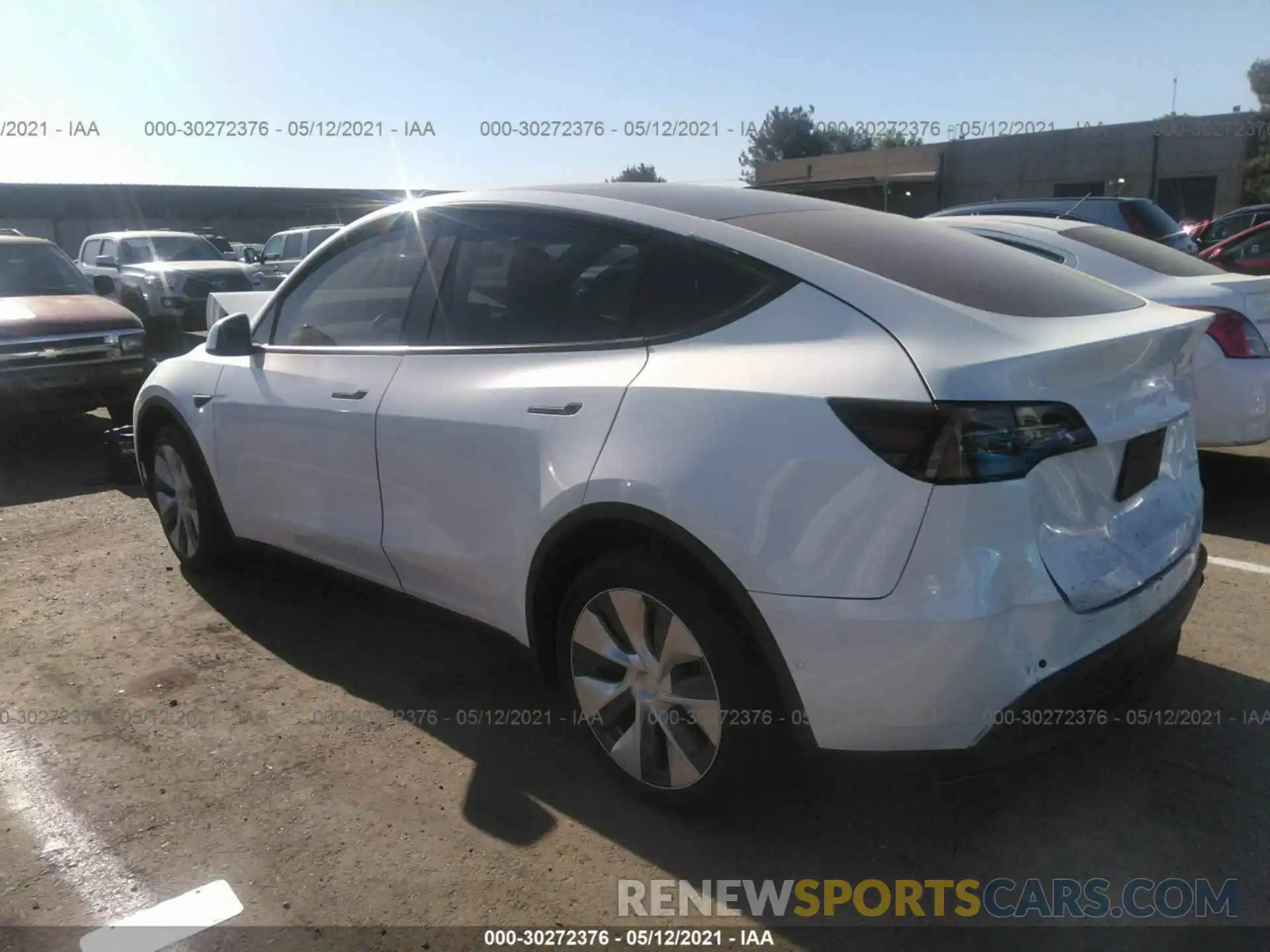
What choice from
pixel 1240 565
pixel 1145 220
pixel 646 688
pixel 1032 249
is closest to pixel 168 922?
pixel 646 688

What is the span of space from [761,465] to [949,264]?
3.06 feet

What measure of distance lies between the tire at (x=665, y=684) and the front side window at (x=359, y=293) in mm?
1367

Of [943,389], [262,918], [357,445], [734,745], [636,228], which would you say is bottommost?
[262,918]

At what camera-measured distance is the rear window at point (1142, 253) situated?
18.5ft

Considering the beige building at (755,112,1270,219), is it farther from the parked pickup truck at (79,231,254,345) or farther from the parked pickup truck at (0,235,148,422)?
the parked pickup truck at (0,235,148,422)

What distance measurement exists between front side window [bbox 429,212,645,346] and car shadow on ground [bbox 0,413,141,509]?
4283 mm

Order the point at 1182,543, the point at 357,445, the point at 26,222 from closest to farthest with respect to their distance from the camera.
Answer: the point at 1182,543
the point at 357,445
the point at 26,222

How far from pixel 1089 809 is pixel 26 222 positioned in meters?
45.1

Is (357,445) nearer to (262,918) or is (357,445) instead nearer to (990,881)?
(262,918)

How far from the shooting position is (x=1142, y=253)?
5.83 meters

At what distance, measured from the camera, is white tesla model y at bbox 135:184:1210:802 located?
7.43 ft

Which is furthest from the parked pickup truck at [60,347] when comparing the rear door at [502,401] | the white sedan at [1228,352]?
the white sedan at [1228,352]

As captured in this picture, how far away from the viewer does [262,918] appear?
2592mm

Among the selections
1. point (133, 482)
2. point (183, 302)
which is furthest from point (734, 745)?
point (183, 302)
